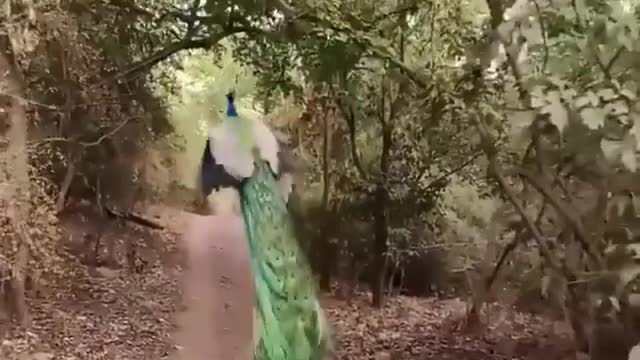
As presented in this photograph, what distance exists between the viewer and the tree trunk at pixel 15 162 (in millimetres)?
1460

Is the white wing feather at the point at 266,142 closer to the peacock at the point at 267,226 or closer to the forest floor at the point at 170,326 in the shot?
the peacock at the point at 267,226

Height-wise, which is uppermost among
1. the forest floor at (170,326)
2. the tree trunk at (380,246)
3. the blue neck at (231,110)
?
the blue neck at (231,110)

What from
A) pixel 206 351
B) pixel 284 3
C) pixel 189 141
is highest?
pixel 284 3

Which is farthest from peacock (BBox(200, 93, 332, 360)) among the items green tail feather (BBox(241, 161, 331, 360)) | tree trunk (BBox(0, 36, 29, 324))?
tree trunk (BBox(0, 36, 29, 324))

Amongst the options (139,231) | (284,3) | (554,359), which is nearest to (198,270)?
(139,231)

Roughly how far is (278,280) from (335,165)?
166mm

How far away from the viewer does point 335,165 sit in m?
1.45

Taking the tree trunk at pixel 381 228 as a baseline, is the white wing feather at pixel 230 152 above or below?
above

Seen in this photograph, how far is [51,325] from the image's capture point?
146 cm

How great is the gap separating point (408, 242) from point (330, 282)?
11 centimetres

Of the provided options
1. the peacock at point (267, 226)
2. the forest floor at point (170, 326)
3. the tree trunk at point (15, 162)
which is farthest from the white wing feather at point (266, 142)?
the tree trunk at point (15, 162)

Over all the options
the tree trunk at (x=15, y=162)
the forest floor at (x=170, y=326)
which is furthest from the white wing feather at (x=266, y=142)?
the tree trunk at (x=15, y=162)

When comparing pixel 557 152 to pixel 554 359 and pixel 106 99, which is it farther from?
pixel 106 99

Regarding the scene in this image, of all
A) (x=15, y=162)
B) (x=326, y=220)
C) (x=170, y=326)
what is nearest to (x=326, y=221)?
(x=326, y=220)
